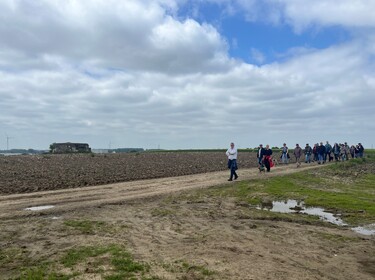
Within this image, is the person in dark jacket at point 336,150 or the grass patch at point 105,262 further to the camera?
the person in dark jacket at point 336,150

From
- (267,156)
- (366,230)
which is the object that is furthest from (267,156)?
(366,230)

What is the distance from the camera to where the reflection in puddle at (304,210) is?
1314 cm

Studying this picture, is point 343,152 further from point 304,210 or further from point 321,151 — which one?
point 304,210

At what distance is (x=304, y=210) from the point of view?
16797 mm

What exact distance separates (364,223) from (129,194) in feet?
39.3

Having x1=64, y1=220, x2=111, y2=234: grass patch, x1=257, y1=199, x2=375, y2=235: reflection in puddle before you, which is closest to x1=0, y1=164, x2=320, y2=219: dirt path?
x1=64, y1=220, x2=111, y2=234: grass patch

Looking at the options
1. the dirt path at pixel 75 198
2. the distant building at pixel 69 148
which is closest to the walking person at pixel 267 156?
the dirt path at pixel 75 198

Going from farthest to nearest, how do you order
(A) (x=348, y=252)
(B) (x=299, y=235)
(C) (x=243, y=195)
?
(C) (x=243, y=195) → (B) (x=299, y=235) → (A) (x=348, y=252)

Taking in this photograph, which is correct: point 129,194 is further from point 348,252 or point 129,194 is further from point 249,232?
point 348,252

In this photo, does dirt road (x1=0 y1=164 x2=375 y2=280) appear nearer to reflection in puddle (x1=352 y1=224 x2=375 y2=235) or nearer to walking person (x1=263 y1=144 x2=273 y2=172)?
reflection in puddle (x1=352 y1=224 x2=375 y2=235)

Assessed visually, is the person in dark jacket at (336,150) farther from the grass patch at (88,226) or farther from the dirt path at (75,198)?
the grass patch at (88,226)

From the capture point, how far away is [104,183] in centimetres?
2788

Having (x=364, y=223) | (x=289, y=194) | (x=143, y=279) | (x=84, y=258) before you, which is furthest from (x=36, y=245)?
(x=289, y=194)

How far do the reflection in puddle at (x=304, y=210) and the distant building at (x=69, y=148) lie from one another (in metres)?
105
